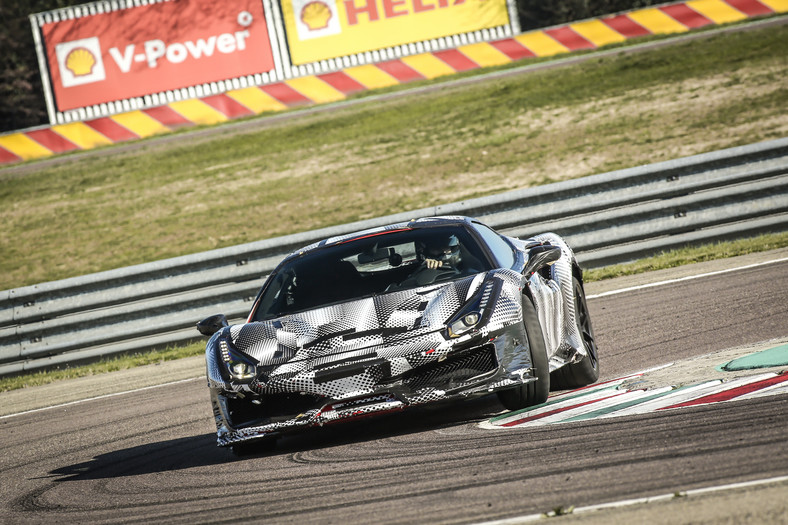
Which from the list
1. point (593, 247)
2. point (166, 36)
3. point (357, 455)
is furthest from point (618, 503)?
point (166, 36)

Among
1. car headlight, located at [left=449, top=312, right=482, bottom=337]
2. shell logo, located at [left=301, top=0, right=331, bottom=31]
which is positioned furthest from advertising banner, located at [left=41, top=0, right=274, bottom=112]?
car headlight, located at [left=449, top=312, right=482, bottom=337]

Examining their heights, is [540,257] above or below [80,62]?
below

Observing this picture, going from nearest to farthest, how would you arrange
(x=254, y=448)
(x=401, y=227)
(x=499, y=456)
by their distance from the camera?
(x=499, y=456), (x=254, y=448), (x=401, y=227)

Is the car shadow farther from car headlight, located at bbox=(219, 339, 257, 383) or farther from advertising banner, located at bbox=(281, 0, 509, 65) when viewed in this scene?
advertising banner, located at bbox=(281, 0, 509, 65)

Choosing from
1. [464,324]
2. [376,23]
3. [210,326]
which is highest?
[376,23]

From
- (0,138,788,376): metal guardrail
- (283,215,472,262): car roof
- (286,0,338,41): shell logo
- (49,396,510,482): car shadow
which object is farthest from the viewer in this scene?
(286,0,338,41): shell logo

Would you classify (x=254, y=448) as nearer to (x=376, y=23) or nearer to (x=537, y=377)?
(x=537, y=377)

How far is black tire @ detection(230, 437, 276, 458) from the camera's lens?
5855 millimetres

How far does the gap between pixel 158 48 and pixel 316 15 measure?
3412 millimetres

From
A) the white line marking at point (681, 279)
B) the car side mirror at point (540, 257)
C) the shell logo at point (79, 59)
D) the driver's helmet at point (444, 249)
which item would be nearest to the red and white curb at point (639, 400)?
the car side mirror at point (540, 257)

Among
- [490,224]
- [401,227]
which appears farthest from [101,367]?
[401,227]

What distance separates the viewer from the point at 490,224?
12094mm

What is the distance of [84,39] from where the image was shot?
22781 mm

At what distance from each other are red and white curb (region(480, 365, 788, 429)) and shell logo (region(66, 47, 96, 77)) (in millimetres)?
19067
